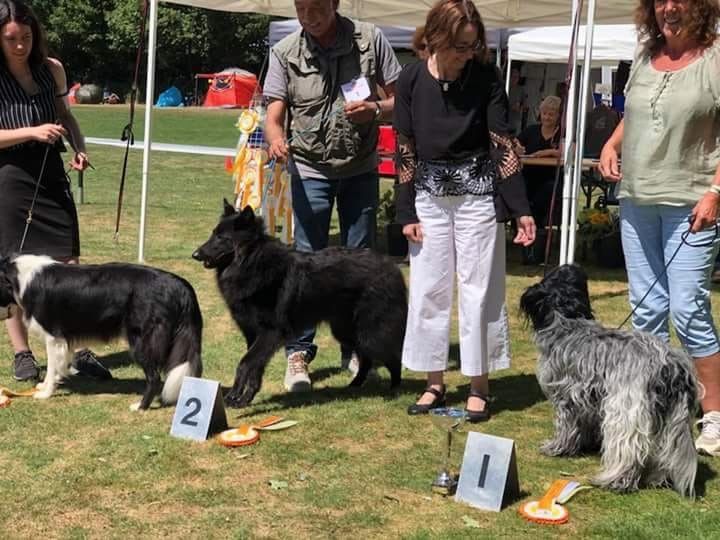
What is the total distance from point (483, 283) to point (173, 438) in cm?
160

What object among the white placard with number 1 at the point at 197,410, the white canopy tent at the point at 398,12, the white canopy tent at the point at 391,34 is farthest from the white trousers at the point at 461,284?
the white canopy tent at the point at 391,34

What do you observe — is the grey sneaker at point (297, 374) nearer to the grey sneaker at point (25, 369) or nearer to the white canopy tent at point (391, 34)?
the grey sneaker at point (25, 369)

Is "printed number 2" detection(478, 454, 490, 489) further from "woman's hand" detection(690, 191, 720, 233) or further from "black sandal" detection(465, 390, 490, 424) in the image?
"woman's hand" detection(690, 191, 720, 233)

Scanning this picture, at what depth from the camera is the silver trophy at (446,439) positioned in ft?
10.6

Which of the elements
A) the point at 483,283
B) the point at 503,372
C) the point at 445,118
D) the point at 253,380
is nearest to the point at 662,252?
the point at 483,283

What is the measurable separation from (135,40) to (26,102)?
45.5 metres

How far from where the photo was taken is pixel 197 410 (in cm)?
398

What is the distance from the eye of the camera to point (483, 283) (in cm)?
407

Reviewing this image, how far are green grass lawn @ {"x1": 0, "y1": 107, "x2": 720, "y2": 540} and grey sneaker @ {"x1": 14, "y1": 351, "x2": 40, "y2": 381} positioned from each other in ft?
0.20

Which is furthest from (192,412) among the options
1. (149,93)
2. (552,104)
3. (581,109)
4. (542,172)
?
(552,104)

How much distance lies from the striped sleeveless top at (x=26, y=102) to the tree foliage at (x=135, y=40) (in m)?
42.8

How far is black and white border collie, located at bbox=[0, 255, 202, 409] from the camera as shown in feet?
14.3

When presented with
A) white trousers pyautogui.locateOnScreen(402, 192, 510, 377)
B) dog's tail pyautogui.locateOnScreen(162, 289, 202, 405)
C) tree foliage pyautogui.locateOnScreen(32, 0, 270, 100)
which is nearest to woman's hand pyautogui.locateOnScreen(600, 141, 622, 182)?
white trousers pyautogui.locateOnScreen(402, 192, 510, 377)

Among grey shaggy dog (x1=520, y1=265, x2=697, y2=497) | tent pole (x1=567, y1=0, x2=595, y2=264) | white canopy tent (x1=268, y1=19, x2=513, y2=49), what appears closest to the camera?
grey shaggy dog (x1=520, y1=265, x2=697, y2=497)
